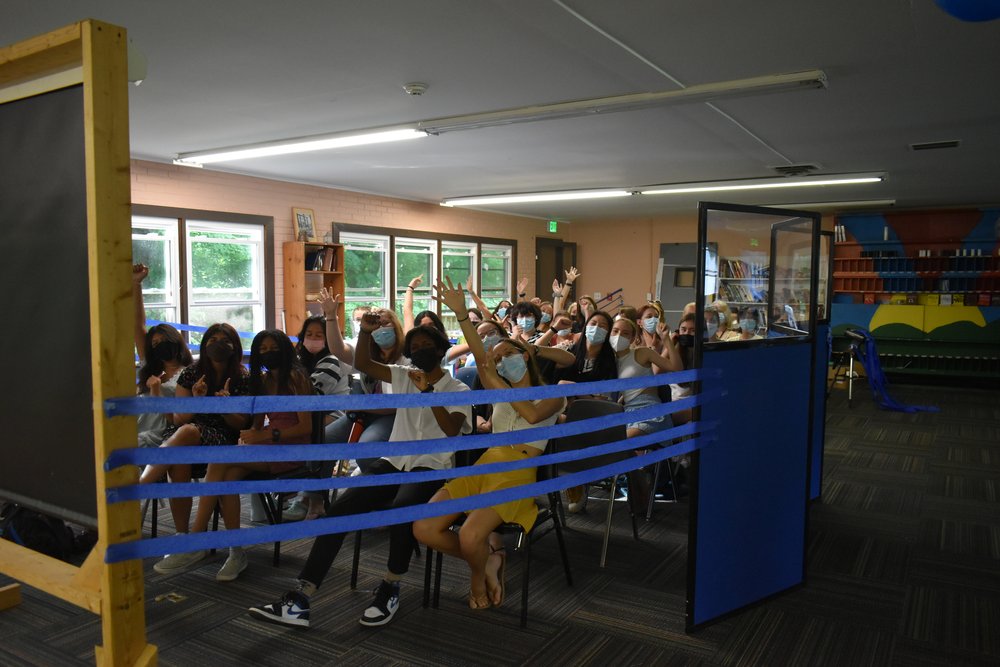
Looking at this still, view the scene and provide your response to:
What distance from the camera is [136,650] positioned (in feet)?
5.49

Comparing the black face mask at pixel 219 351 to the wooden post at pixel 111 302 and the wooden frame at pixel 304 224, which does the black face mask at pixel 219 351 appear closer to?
the wooden post at pixel 111 302

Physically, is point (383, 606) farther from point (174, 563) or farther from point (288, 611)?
point (174, 563)

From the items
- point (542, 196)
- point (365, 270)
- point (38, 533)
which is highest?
point (542, 196)

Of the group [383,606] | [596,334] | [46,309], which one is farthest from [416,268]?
[46,309]

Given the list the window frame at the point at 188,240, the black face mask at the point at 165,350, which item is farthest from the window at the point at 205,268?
the black face mask at the point at 165,350

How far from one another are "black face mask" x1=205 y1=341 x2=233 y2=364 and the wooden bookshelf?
4215mm

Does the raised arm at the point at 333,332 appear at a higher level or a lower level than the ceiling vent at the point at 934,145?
lower

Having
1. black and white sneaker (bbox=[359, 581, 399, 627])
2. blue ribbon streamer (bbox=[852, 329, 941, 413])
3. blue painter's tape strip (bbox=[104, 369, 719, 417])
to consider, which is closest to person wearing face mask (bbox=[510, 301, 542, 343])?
black and white sneaker (bbox=[359, 581, 399, 627])

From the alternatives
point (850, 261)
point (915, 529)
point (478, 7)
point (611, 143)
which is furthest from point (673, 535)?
point (850, 261)

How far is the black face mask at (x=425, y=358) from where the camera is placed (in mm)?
3189

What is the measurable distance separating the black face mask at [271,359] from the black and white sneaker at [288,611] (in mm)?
1165

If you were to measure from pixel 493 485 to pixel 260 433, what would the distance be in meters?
1.24

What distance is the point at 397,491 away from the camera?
309 cm

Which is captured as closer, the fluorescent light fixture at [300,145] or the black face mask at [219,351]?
the black face mask at [219,351]
